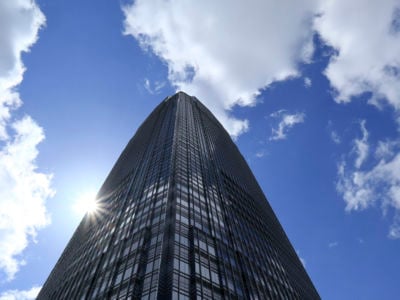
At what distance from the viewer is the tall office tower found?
4388cm

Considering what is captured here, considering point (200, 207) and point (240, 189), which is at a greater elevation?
point (240, 189)

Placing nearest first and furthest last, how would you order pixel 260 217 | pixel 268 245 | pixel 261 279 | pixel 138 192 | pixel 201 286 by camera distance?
1. pixel 201 286
2. pixel 261 279
3. pixel 138 192
4. pixel 268 245
5. pixel 260 217

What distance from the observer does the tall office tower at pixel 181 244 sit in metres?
43.9

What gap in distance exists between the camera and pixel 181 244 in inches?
1918

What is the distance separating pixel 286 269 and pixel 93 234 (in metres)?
43.7

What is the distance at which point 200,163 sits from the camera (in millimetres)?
85250

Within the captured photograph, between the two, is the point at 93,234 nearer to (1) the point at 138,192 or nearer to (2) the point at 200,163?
(1) the point at 138,192

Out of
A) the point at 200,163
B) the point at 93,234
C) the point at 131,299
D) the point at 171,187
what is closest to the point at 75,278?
the point at 93,234

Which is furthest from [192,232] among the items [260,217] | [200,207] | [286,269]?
[260,217]

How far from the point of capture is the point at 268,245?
276 ft

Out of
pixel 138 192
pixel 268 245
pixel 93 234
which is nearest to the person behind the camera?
pixel 138 192

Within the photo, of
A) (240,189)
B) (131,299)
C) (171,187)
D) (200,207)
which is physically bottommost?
(131,299)

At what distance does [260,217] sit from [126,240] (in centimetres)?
5073

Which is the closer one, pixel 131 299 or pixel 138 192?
pixel 131 299
